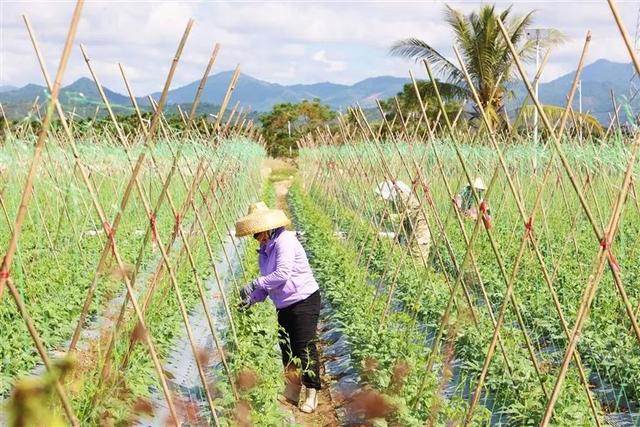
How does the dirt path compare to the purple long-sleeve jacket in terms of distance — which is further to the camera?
the dirt path

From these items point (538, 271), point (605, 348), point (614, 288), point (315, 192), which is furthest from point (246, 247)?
point (315, 192)

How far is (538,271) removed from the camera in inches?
324

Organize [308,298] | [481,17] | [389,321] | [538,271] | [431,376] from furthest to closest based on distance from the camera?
[481,17], [538,271], [389,321], [308,298], [431,376]

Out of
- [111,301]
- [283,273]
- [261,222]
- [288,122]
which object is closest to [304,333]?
[283,273]

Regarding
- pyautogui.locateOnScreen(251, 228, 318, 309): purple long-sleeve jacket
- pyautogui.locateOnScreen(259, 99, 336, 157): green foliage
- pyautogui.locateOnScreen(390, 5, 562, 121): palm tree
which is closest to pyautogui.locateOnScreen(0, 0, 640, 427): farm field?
pyautogui.locateOnScreen(251, 228, 318, 309): purple long-sleeve jacket

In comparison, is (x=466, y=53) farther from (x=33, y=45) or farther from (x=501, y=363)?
(x=33, y=45)

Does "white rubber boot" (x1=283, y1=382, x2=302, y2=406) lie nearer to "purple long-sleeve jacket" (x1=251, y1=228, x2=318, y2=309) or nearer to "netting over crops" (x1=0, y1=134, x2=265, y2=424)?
"netting over crops" (x1=0, y1=134, x2=265, y2=424)

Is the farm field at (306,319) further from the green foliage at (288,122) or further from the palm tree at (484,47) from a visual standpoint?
the green foliage at (288,122)

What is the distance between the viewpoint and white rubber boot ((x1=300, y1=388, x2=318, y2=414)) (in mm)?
5441

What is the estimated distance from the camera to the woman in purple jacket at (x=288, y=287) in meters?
5.12

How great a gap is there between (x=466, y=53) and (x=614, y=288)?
14894mm

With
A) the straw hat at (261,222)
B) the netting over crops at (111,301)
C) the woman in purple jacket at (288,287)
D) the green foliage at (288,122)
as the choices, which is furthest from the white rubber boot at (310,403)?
the green foliage at (288,122)

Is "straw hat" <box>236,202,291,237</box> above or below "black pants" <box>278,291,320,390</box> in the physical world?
above

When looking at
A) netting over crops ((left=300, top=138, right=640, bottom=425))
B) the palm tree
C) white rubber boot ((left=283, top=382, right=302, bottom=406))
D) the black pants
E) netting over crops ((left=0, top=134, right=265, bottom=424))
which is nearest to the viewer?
netting over crops ((left=0, top=134, right=265, bottom=424))
